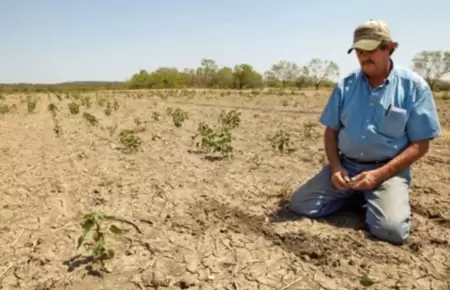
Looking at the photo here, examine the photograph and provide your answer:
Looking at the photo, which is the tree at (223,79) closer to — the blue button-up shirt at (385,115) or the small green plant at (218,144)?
the small green plant at (218,144)

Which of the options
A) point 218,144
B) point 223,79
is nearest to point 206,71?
point 223,79

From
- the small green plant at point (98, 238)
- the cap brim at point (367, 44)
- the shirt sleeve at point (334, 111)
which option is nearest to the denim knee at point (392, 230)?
the shirt sleeve at point (334, 111)

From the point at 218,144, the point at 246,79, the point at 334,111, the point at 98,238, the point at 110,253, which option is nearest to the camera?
the point at 98,238

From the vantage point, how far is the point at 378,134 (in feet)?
9.37

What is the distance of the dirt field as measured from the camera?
89.3 inches

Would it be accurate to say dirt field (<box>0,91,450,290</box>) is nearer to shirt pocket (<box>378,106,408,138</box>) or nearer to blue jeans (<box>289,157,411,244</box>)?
blue jeans (<box>289,157,411,244</box>)

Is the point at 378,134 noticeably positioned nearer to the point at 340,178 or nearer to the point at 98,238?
the point at 340,178

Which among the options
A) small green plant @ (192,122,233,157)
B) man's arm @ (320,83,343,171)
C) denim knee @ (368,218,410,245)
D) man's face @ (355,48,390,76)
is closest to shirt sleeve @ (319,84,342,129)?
man's arm @ (320,83,343,171)

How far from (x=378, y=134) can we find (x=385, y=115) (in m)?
0.14

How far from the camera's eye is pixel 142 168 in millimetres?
4734

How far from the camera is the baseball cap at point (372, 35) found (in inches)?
107

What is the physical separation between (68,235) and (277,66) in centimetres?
8263

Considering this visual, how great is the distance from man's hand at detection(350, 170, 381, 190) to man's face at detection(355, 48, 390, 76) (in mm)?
725

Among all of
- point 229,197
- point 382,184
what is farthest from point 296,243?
point 229,197
